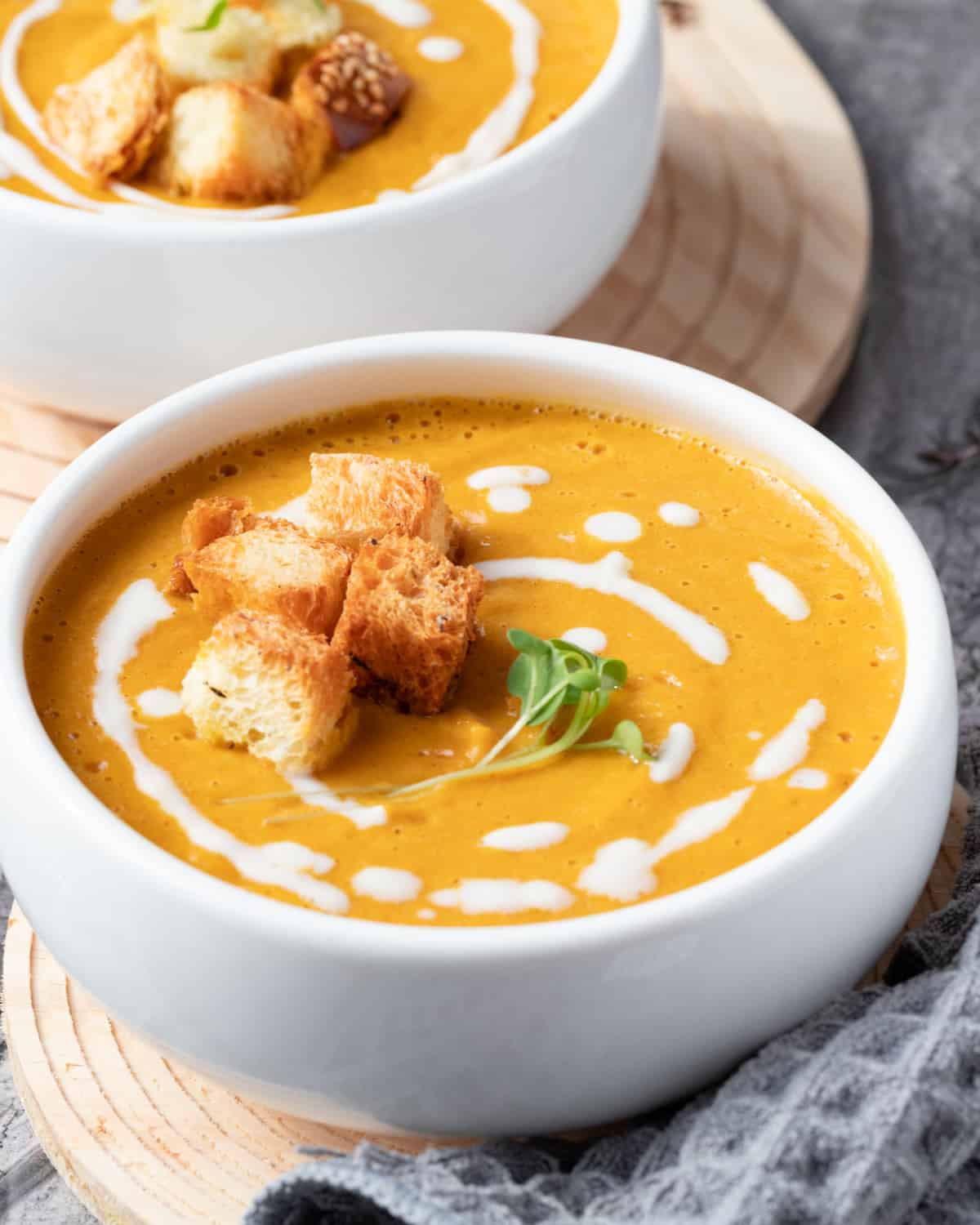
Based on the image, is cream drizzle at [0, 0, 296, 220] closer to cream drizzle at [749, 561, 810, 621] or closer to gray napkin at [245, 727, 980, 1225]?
cream drizzle at [749, 561, 810, 621]

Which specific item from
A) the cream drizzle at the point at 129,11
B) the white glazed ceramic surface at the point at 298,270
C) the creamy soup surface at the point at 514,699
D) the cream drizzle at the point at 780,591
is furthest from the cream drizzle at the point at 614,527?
the cream drizzle at the point at 129,11

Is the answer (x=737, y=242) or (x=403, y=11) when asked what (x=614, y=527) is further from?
(x=403, y=11)

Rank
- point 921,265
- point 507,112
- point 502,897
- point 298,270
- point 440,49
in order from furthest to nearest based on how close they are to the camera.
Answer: point 921,265 → point 440,49 → point 507,112 → point 298,270 → point 502,897

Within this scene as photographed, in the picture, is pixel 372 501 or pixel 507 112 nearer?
pixel 372 501

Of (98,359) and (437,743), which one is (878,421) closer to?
(98,359)

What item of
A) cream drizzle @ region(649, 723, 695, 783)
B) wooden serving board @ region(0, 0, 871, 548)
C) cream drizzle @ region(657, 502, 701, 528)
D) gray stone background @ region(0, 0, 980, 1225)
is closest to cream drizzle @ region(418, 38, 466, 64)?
wooden serving board @ region(0, 0, 871, 548)

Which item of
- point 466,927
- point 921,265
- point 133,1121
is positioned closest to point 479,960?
point 466,927
